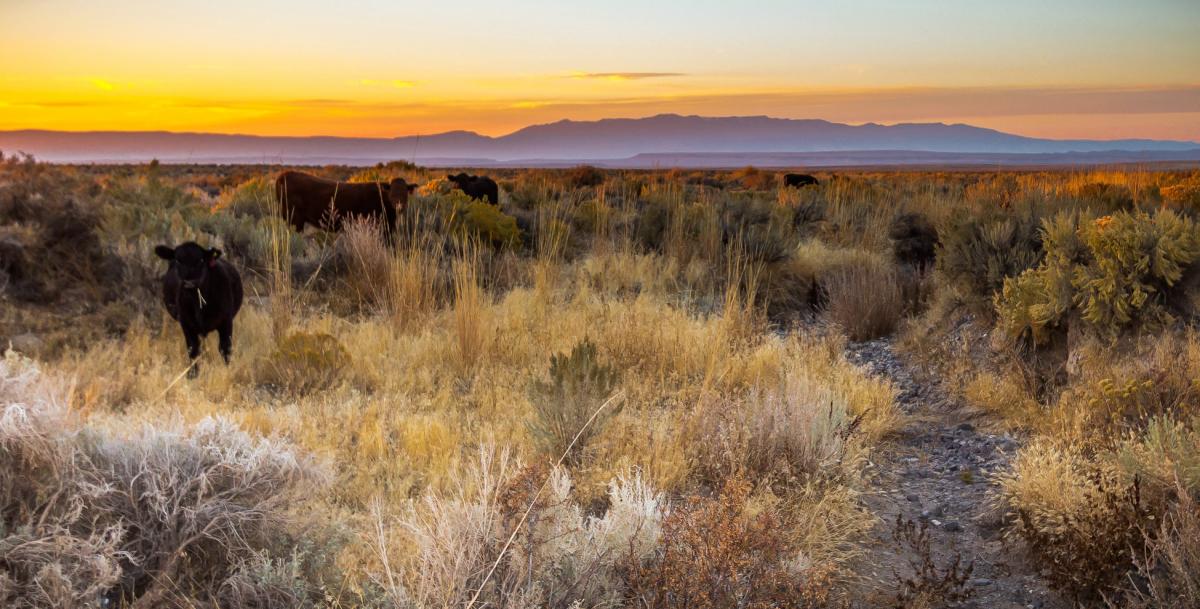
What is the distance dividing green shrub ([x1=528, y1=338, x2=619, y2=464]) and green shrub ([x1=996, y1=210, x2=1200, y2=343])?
349 cm

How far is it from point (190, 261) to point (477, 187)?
1018cm

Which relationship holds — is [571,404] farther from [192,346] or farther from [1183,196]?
[1183,196]

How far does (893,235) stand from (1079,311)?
260 inches

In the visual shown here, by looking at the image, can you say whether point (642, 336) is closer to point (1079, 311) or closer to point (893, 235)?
point (1079, 311)

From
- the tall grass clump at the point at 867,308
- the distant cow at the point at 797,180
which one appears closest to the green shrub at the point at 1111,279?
the tall grass clump at the point at 867,308

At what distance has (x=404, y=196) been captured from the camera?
1309 centimetres

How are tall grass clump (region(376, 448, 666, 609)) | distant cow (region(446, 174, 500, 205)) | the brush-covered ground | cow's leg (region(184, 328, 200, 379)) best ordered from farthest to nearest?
1. distant cow (region(446, 174, 500, 205))
2. cow's leg (region(184, 328, 200, 379))
3. the brush-covered ground
4. tall grass clump (region(376, 448, 666, 609))

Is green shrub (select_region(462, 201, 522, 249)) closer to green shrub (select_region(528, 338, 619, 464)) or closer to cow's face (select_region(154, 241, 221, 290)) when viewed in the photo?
cow's face (select_region(154, 241, 221, 290))

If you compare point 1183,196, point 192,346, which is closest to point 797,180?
point 1183,196

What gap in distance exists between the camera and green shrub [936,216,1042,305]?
296 inches

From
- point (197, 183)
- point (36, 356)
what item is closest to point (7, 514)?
point (36, 356)

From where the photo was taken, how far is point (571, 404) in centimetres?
502

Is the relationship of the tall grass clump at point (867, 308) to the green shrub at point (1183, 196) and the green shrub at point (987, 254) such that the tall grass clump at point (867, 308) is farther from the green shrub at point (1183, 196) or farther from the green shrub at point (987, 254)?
the green shrub at point (1183, 196)

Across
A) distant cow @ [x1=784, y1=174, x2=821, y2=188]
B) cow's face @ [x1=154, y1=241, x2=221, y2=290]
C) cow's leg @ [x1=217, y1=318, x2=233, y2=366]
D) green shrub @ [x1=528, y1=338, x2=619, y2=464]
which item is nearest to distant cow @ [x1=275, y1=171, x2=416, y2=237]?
cow's leg @ [x1=217, y1=318, x2=233, y2=366]
